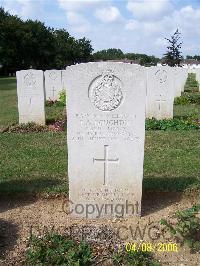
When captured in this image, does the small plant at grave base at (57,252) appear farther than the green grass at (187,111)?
No

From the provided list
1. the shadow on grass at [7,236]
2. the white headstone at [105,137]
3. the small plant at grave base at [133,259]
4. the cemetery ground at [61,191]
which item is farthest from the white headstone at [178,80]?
the small plant at grave base at [133,259]

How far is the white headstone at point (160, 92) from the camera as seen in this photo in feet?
37.6

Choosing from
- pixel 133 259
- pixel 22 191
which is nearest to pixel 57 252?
pixel 133 259

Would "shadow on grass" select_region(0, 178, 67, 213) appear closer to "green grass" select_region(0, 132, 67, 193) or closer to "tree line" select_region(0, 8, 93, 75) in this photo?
"green grass" select_region(0, 132, 67, 193)

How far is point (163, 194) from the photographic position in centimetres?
561

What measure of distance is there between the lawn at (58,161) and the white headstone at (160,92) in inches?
77.5

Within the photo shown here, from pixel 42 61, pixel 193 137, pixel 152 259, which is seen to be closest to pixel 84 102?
pixel 152 259

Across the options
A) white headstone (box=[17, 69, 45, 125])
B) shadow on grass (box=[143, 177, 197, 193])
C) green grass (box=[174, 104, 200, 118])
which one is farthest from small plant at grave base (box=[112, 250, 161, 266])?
green grass (box=[174, 104, 200, 118])

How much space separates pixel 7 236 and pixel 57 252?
83 cm

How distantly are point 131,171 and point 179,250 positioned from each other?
3.57 ft

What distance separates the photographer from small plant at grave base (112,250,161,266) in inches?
149

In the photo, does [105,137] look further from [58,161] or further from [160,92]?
[160,92]

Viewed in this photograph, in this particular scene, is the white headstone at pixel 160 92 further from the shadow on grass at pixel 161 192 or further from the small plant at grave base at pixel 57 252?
the small plant at grave base at pixel 57 252

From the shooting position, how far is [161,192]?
5.63 meters
